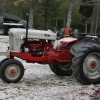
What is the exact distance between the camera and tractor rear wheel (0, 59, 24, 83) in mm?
6766

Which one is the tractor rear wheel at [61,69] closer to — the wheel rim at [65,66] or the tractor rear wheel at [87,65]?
the wheel rim at [65,66]

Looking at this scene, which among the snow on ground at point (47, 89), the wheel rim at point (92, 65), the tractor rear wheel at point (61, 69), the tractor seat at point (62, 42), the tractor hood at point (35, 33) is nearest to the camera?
the snow on ground at point (47, 89)

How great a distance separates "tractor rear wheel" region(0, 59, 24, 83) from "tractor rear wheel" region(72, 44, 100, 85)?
1.37m

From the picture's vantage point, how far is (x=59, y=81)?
289 inches

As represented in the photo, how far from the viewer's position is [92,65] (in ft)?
23.3

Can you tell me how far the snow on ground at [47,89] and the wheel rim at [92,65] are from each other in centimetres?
39

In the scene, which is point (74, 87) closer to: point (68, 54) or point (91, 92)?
point (91, 92)

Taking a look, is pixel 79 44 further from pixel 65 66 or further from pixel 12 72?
pixel 12 72

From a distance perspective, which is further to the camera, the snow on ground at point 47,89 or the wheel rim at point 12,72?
the wheel rim at point 12,72

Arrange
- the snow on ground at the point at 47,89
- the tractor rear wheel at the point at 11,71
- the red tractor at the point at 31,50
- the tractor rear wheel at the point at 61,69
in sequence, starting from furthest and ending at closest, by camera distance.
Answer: the tractor rear wheel at the point at 61,69, the red tractor at the point at 31,50, the tractor rear wheel at the point at 11,71, the snow on ground at the point at 47,89

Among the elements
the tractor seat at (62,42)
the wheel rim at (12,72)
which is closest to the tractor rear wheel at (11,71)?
the wheel rim at (12,72)

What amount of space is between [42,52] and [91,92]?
7.00ft

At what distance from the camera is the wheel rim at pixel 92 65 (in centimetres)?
698

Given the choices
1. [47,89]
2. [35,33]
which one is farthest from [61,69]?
[47,89]
